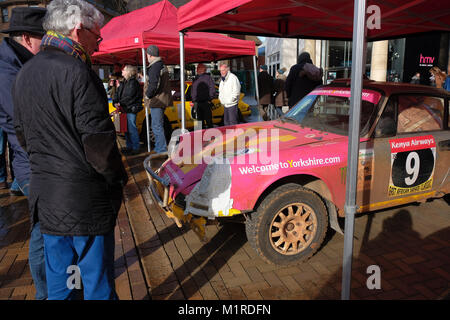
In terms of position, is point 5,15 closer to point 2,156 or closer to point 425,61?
point 425,61

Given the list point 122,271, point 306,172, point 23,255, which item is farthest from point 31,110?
point 23,255

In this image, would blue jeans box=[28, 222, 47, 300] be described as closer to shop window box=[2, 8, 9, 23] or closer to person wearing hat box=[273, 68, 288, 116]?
person wearing hat box=[273, 68, 288, 116]

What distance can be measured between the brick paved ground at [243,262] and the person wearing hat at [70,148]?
1.08 m

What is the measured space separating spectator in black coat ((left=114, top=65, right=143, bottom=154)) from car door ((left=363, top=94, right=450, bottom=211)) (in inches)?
209

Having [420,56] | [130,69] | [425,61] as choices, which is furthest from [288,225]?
[425,61]

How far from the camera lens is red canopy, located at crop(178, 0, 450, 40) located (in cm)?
406

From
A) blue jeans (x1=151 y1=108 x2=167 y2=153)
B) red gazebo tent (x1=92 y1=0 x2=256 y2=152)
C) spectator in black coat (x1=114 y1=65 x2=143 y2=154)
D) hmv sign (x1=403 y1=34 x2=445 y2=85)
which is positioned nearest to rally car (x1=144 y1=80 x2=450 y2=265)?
blue jeans (x1=151 y1=108 x2=167 y2=153)

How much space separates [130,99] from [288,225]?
5.30 meters

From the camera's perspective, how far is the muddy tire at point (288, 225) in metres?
2.88

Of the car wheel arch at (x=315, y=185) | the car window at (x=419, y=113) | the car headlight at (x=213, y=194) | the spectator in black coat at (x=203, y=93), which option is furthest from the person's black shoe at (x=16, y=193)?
the car window at (x=419, y=113)

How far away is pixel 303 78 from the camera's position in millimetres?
6555

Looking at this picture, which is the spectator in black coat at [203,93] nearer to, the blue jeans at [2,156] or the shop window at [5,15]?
the blue jeans at [2,156]

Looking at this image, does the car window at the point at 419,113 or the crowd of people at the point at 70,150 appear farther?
the car window at the point at 419,113

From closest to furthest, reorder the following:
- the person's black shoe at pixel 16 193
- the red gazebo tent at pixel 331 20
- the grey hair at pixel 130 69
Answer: the red gazebo tent at pixel 331 20, the person's black shoe at pixel 16 193, the grey hair at pixel 130 69
